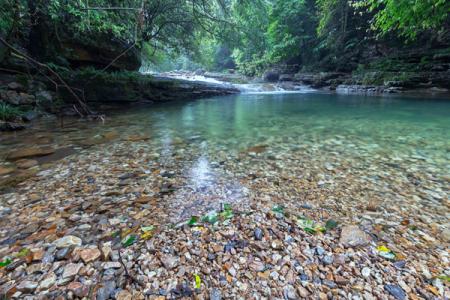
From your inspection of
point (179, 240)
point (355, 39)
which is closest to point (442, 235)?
point (179, 240)

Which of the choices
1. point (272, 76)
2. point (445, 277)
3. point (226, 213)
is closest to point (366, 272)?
point (445, 277)

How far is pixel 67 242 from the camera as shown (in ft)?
5.28

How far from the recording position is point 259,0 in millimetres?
7438

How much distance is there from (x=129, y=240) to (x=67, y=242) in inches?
17.3

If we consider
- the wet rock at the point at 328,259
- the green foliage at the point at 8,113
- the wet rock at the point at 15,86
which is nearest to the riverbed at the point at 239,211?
the wet rock at the point at 328,259

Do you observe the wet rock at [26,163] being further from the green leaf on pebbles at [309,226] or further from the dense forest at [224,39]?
the green leaf on pebbles at [309,226]

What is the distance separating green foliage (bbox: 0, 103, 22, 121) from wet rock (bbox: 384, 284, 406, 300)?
7460 mm

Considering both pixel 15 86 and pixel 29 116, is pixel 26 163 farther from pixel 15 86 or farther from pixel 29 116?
pixel 15 86

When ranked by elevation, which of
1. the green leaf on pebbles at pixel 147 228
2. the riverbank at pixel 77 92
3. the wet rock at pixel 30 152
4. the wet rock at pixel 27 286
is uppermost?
the riverbank at pixel 77 92

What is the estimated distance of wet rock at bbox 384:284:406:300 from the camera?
1227mm

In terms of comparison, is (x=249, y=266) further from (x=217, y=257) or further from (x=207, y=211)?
(x=207, y=211)

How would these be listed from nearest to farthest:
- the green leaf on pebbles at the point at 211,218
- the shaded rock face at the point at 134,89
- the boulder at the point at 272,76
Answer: the green leaf on pebbles at the point at 211,218 → the shaded rock face at the point at 134,89 → the boulder at the point at 272,76

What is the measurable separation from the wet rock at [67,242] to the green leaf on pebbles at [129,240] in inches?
12.3

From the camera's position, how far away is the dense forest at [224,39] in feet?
19.2
